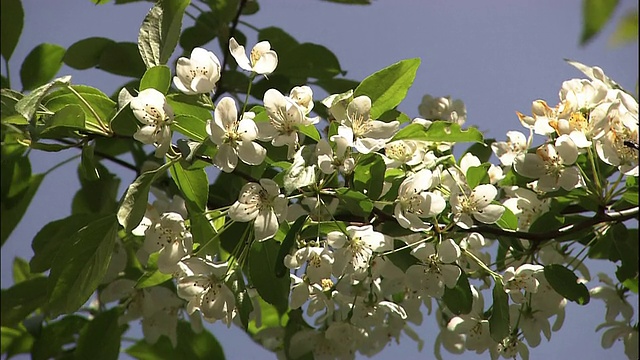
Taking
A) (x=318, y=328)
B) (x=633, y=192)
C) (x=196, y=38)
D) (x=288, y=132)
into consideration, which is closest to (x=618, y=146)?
(x=633, y=192)

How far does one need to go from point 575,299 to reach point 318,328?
308 millimetres

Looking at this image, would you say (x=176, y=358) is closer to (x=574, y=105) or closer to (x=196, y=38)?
(x=196, y=38)

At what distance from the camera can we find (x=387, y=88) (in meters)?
0.65

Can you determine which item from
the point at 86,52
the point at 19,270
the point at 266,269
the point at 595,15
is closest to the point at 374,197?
the point at 266,269

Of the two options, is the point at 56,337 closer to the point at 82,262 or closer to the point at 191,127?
the point at 82,262

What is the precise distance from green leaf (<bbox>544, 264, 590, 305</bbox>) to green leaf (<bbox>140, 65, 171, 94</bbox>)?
386 millimetres

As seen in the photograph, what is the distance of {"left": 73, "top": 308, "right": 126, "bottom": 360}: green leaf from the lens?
36.3 inches

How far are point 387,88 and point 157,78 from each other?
201 millimetres

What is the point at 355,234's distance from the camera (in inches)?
23.5

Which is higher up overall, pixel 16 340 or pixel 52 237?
pixel 52 237

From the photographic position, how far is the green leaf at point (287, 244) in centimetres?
60

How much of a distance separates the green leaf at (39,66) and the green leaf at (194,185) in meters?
0.51

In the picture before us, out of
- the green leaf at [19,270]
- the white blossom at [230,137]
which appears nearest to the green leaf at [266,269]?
the white blossom at [230,137]

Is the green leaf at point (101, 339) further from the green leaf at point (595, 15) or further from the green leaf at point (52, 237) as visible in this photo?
the green leaf at point (595, 15)
